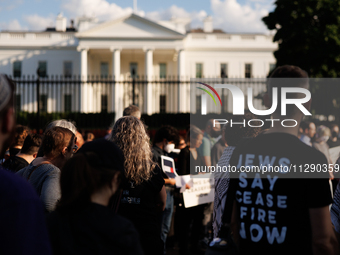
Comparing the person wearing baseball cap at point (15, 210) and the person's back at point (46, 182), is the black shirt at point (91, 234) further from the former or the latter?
the person's back at point (46, 182)

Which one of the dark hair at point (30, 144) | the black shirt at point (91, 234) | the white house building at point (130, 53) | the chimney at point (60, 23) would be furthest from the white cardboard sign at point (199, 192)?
the chimney at point (60, 23)

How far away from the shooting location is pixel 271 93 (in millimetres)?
2199

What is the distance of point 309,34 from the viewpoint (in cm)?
2378

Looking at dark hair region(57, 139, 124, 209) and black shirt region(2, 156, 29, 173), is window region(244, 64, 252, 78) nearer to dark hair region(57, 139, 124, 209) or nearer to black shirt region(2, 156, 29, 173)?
black shirt region(2, 156, 29, 173)

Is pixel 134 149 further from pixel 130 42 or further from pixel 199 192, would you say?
pixel 130 42

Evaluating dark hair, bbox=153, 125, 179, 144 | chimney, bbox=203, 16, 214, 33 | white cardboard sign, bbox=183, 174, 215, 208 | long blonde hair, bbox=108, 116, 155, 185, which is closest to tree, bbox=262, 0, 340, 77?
white cardboard sign, bbox=183, 174, 215, 208

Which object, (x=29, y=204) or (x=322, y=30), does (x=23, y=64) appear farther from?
(x=29, y=204)

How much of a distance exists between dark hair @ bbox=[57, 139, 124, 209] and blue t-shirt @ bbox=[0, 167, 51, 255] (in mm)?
399

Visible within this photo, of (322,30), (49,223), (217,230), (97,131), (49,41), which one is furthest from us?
(49,41)

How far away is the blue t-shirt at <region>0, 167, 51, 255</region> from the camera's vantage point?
4.02ft

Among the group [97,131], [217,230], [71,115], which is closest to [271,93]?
[217,230]

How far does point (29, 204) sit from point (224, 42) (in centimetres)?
4483

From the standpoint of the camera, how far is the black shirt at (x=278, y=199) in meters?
2.04

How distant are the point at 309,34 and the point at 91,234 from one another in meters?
24.7
